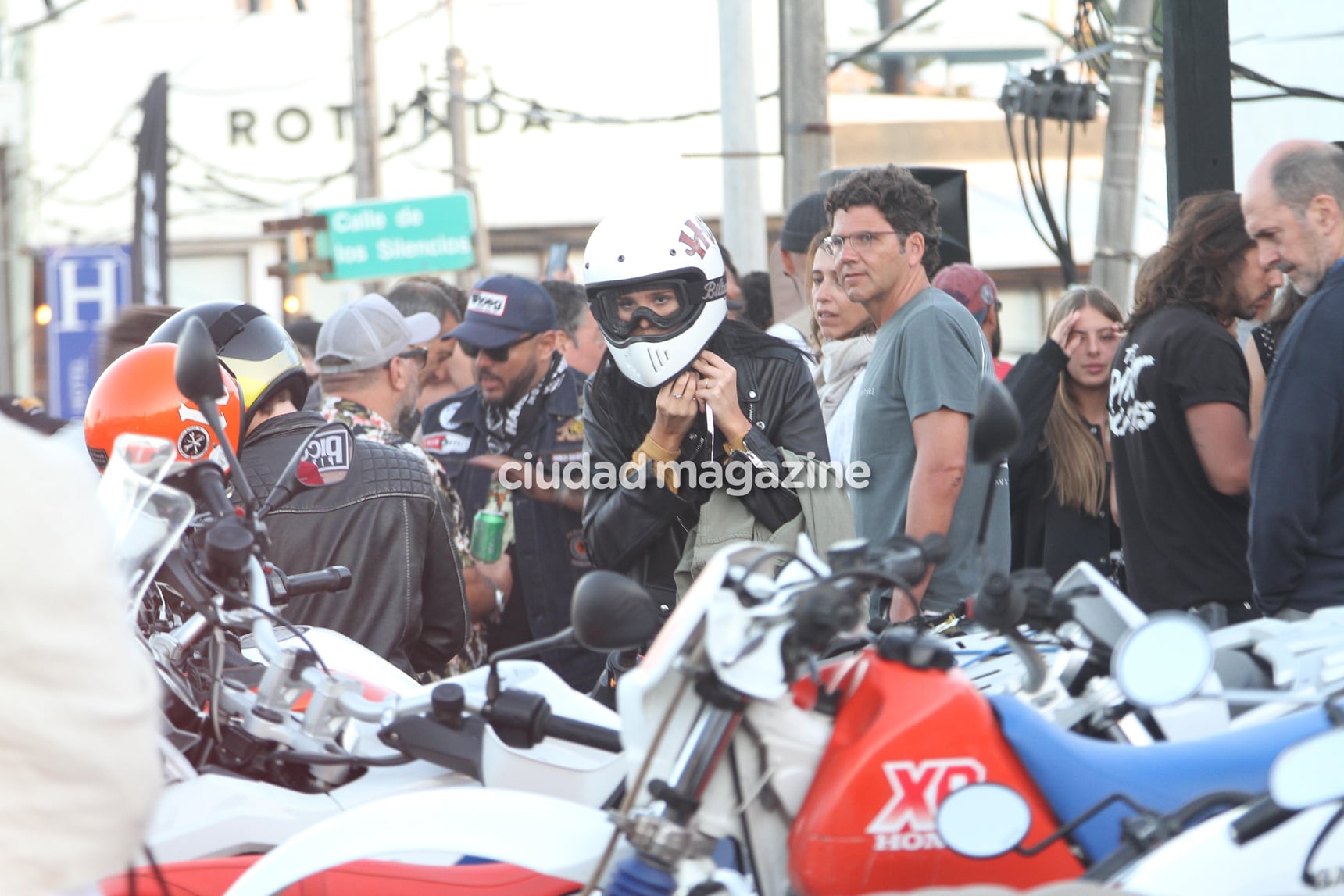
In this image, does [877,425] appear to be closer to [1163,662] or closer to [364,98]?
[1163,662]

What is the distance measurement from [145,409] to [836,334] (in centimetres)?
281

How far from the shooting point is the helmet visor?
388 cm

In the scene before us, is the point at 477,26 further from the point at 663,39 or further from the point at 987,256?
the point at 987,256

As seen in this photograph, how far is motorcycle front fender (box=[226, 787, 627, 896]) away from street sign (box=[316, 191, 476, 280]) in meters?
14.4

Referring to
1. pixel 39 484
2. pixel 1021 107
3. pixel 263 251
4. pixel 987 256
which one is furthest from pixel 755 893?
pixel 263 251

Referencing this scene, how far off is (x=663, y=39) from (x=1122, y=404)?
20.5 metres

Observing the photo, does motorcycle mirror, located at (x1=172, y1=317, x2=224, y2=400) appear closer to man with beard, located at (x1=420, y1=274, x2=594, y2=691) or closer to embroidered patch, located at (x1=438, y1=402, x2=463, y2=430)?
man with beard, located at (x1=420, y1=274, x2=594, y2=691)

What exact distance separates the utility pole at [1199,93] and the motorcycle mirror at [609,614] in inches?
159

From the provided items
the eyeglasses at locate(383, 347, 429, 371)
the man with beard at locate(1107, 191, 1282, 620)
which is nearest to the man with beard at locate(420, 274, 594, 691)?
the eyeglasses at locate(383, 347, 429, 371)

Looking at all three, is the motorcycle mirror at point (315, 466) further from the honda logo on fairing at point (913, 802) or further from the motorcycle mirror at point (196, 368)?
the honda logo on fairing at point (913, 802)

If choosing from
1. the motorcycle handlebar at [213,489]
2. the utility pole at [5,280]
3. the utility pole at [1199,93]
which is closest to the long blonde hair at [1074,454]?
the utility pole at [1199,93]

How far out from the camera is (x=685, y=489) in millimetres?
3844

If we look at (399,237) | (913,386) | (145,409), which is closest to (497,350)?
(913,386)

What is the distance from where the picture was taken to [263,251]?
24.3m
